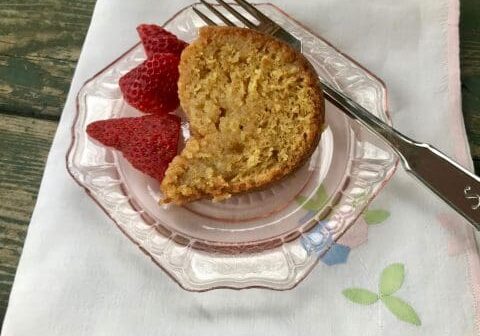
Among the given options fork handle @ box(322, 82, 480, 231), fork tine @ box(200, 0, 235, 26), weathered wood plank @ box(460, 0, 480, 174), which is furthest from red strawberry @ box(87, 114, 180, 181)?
weathered wood plank @ box(460, 0, 480, 174)

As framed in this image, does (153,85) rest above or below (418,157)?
below

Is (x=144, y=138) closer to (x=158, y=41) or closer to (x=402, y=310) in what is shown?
(x=158, y=41)

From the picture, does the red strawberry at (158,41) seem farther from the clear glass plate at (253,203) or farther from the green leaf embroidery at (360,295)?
the green leaf embroidery at (360,295)

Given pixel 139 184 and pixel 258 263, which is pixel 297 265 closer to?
pixel 258 263

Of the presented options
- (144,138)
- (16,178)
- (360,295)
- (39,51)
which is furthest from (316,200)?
(39,51)

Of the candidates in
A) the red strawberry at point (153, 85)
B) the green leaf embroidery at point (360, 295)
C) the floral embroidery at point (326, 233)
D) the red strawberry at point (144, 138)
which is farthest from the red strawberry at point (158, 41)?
the green leaf embroidery at point (360, 295)
